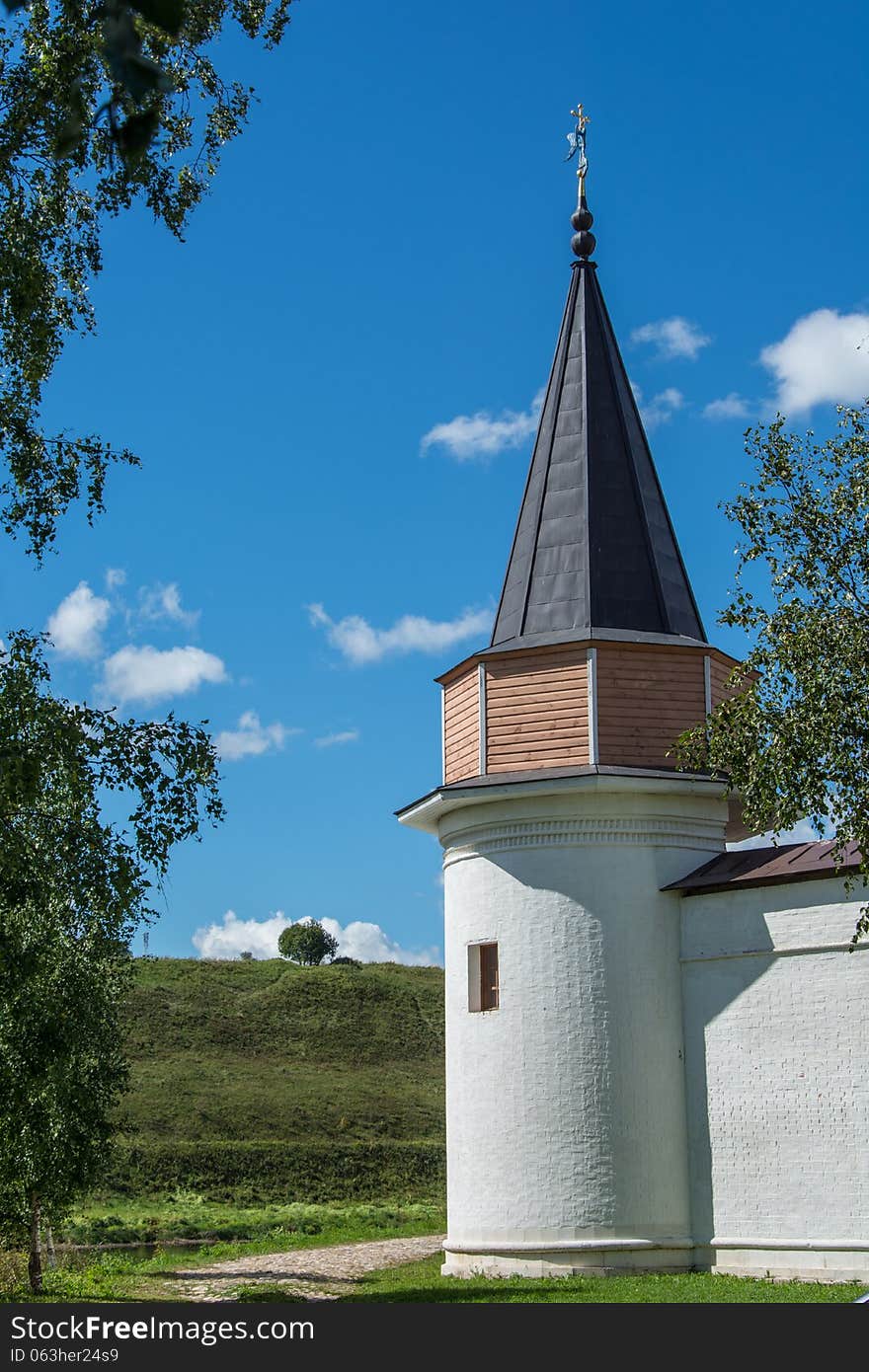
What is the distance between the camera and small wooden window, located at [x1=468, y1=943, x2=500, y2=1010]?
17562 millimetres

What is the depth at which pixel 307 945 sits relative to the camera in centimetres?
7556

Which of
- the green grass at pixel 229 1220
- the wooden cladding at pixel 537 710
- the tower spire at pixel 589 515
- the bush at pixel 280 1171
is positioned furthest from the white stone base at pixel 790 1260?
the bush at pixel 280 1171

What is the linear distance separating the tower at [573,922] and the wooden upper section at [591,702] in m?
0.02

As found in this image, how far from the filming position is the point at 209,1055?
162 feet

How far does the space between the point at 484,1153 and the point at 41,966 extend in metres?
5.65

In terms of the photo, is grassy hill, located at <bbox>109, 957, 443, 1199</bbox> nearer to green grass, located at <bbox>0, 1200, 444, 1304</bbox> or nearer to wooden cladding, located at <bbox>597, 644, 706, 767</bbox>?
green grass, located at <bbox>0, 1200, 444, 1304</bbox>

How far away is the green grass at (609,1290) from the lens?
1323cm

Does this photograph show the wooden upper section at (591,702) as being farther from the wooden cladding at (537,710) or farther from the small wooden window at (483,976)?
the small wooden window at (483,976)

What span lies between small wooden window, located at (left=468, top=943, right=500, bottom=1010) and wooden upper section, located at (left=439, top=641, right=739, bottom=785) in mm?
2215

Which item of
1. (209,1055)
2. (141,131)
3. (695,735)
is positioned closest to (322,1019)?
(209,1055)

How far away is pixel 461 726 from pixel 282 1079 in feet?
105

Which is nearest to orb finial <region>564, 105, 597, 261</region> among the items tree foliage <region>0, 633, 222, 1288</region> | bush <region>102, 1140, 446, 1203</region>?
tree foliage <region>0, 633, 222, 1288</region>

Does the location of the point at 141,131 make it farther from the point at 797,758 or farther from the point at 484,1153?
the point at 484,1153

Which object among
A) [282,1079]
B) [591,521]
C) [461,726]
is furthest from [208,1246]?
[282,1079]
